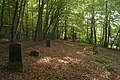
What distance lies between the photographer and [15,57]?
763 centimetres

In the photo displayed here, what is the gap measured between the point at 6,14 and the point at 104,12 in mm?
13803

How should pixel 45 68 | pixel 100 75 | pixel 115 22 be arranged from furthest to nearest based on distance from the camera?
pixel 115 22, pixel 100 75, pixel 45 68

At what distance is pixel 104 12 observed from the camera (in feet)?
85.5

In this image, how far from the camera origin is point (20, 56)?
762 cm

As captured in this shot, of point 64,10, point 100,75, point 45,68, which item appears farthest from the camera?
point 64,10

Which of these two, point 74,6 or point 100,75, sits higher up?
point 74,6

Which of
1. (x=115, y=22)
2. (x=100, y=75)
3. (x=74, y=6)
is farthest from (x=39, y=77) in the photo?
(x=115, y=22)

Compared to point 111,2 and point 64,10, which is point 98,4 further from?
point 64,10

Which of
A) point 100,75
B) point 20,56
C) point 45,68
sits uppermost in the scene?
point 20,56

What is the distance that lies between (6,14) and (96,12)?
1393 cm

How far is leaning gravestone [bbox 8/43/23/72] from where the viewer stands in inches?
299

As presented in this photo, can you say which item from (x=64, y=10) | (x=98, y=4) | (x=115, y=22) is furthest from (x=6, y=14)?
(x=115, y=22)

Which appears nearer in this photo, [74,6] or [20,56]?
[20,56]

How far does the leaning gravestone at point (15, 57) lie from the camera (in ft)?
25.0
